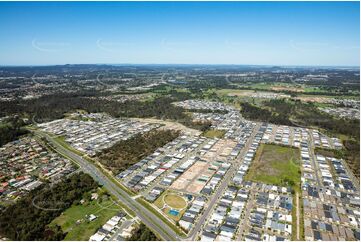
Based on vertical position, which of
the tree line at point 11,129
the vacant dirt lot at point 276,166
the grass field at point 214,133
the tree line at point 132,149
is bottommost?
the grass field at point 214,133

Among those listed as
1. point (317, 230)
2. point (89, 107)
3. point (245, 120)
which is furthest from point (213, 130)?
point (89, 107)

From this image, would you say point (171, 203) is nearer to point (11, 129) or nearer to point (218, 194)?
point (218, 194)

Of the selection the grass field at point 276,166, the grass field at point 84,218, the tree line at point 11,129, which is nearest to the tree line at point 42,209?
the grass field at point 84,218

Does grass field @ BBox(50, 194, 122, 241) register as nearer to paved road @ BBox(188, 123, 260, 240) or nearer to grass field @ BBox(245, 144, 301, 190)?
paved road @ BBox(188, 123, 260, 240)

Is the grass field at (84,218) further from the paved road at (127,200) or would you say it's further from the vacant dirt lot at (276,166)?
the vacant dirt lot at (276,166)

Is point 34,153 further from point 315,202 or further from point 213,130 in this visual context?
point 315,202

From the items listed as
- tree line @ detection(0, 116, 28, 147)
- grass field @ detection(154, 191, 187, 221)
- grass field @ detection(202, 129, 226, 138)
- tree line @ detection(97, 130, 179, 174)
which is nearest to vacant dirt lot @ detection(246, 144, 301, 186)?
grass field @ detection(202, 129, 226, 138)

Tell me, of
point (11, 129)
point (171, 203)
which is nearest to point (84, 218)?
point (171, 203)
